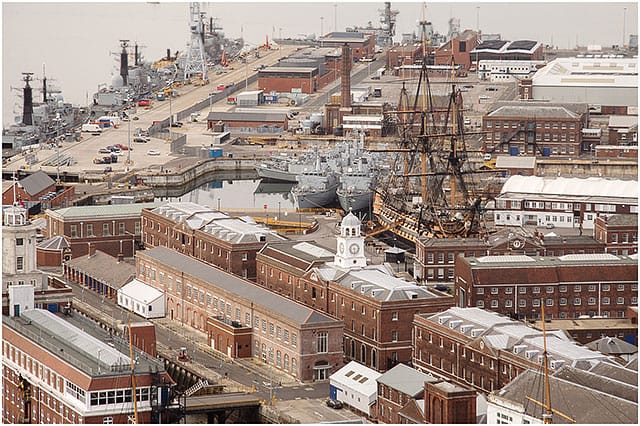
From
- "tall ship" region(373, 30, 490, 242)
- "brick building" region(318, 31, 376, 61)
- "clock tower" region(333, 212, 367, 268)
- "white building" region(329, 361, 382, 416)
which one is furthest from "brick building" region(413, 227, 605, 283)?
"brick building" region(318, 31, 376, 61)

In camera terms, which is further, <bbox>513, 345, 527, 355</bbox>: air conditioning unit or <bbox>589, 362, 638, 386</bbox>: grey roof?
<bbox>513, 345, 527, 355</bbox>: air conditioning unit

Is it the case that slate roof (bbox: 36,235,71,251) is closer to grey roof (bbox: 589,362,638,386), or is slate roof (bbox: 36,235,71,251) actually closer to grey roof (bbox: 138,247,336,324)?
grey roof (bbox: 138,247,336,324)

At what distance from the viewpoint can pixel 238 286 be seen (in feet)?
94.7

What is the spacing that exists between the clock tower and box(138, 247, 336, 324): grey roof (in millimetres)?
1401

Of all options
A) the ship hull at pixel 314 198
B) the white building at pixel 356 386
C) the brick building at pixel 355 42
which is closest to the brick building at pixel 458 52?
the brick building at pixel 355 42

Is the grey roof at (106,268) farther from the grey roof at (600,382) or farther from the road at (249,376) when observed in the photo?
the grey roof at (600,382)

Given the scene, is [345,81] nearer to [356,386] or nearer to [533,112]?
[533,112]

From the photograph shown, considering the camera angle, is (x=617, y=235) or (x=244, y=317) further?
(x=617, y=235)

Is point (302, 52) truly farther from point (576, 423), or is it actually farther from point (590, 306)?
point (576, 423)

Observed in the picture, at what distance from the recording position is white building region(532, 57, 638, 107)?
53.5 meters

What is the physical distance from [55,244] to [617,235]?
983 cm

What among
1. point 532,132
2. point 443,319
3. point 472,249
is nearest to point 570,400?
point 443,319

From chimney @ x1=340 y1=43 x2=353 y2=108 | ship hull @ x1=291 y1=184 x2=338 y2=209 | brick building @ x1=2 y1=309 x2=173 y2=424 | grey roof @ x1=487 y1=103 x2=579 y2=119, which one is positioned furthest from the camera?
chimney @ x1=340 y1=43 x2=353 y2=108

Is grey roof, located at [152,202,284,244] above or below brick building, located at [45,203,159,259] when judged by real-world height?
above
